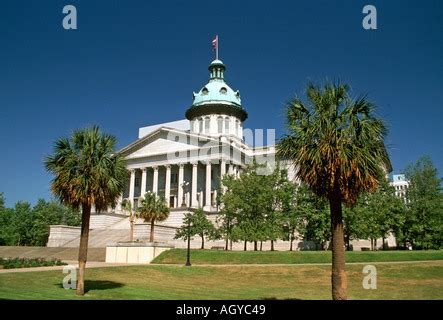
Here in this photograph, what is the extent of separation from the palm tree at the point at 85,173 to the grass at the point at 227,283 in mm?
3477

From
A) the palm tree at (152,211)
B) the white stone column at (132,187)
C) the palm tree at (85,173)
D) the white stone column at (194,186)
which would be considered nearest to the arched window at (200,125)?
the white stone column at (194,186)

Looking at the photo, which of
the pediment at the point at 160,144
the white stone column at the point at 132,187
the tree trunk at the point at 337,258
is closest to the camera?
the tree trunk at the point at 337,258

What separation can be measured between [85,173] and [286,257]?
2329cm

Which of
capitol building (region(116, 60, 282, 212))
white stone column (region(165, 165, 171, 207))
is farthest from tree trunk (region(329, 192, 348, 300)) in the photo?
white stone column (region(165, 165, 171, 207))

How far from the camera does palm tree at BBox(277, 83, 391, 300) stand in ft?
50.6

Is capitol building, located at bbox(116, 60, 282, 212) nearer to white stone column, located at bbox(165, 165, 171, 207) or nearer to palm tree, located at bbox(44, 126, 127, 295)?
white stone column, located at bbox(165, 165, 171, 207)

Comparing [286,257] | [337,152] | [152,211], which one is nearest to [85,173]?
[337,152]

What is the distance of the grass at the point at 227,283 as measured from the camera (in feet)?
70.8

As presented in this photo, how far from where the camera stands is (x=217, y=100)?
8738 cm

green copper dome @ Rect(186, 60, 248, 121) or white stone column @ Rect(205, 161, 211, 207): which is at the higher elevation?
green copper dome @ Rect(186, 60, 248, 121)

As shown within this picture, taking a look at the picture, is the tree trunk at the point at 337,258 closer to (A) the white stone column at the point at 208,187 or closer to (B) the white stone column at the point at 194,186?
(B) the white stone column at the point at 194,186

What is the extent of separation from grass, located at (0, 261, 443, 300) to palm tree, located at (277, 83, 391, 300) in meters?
7.27

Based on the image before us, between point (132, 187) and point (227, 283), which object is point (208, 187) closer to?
point (132, 187)
